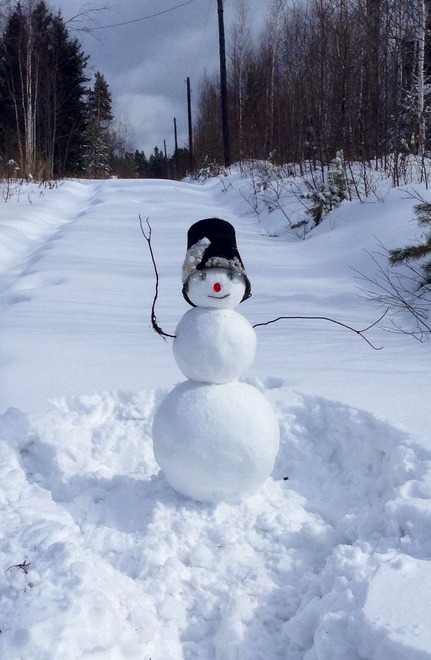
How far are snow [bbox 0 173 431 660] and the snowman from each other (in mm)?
157

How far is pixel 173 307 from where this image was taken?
12.9 feet

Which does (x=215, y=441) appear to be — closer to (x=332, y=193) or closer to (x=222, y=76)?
(x=332, y=193)

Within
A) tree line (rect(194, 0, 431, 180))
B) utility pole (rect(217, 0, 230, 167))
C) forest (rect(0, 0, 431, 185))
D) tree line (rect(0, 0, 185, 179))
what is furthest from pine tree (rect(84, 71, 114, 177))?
tree line (rect(194, 0, 431, 180))

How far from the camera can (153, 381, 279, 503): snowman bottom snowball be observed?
5.73ft

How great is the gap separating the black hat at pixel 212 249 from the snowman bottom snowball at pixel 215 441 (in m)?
0.37

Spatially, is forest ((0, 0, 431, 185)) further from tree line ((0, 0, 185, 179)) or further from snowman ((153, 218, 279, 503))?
snowman ((153, 218, 279, 503))

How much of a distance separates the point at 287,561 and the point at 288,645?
31 cm

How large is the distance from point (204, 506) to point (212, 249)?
865mm

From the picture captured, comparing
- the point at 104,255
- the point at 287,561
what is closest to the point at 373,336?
the point at 287,561

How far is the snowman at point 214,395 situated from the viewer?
1736 millimetres

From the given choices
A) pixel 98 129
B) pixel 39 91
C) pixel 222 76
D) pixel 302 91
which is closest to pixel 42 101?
pixel 39 91

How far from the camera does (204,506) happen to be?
1841 mm

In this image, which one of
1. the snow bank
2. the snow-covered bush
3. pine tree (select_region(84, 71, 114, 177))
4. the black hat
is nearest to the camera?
the snow bank

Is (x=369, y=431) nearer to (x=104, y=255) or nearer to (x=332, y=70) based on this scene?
(x=104, y=255)
